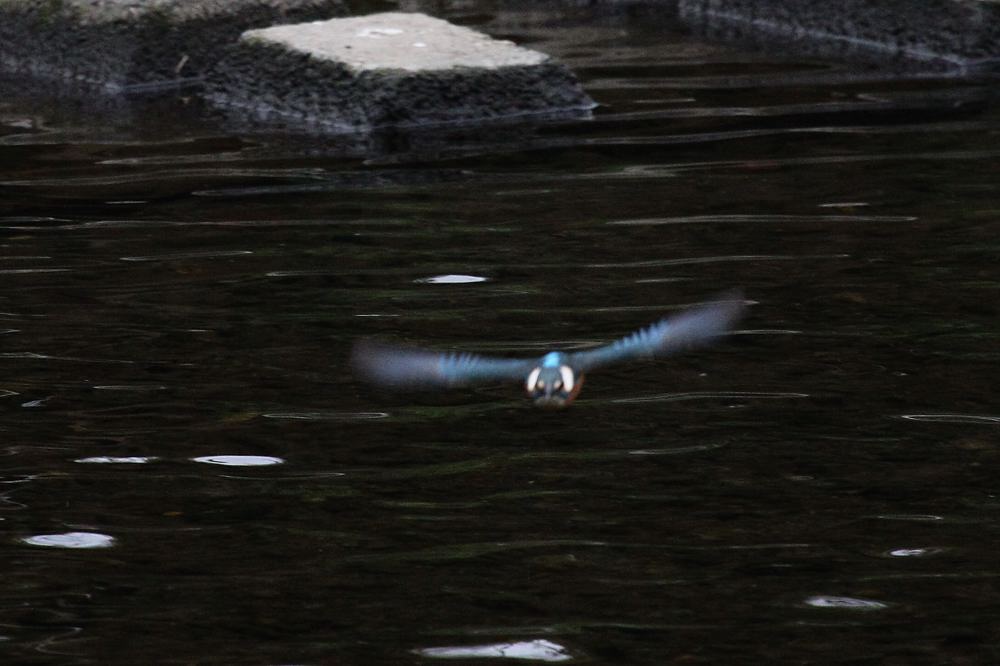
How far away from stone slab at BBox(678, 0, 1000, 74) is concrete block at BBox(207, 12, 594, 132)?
1.45 metres

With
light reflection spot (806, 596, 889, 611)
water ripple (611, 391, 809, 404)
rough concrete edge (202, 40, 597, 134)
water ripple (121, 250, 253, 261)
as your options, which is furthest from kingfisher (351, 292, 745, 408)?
rough concrete edge (202, 40, 597, 134)

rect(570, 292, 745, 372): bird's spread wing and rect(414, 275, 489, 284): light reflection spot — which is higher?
rect(570, 292, 745, 372): bird's spread wing

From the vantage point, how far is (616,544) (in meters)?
3.57

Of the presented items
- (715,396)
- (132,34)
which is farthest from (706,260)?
(132,34)

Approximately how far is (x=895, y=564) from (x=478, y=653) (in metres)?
0.85

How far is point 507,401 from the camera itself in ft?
14.4

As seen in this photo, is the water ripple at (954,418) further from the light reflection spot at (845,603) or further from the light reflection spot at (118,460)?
the light reflection spot at (118,460)

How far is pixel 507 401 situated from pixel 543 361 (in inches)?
29.4

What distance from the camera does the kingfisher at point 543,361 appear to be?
3561mm

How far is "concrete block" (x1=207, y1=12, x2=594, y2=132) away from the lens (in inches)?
275

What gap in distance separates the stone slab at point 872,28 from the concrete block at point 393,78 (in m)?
1.45

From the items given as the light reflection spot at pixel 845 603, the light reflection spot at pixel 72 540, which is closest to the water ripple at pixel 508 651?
the light reflection spot at pixel 845 603

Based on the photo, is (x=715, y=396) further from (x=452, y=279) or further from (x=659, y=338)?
(x=452, y=279)

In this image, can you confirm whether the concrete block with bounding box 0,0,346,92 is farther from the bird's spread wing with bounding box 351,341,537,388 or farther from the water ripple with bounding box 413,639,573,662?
the water ripple with bounding box 413,639,573,662
